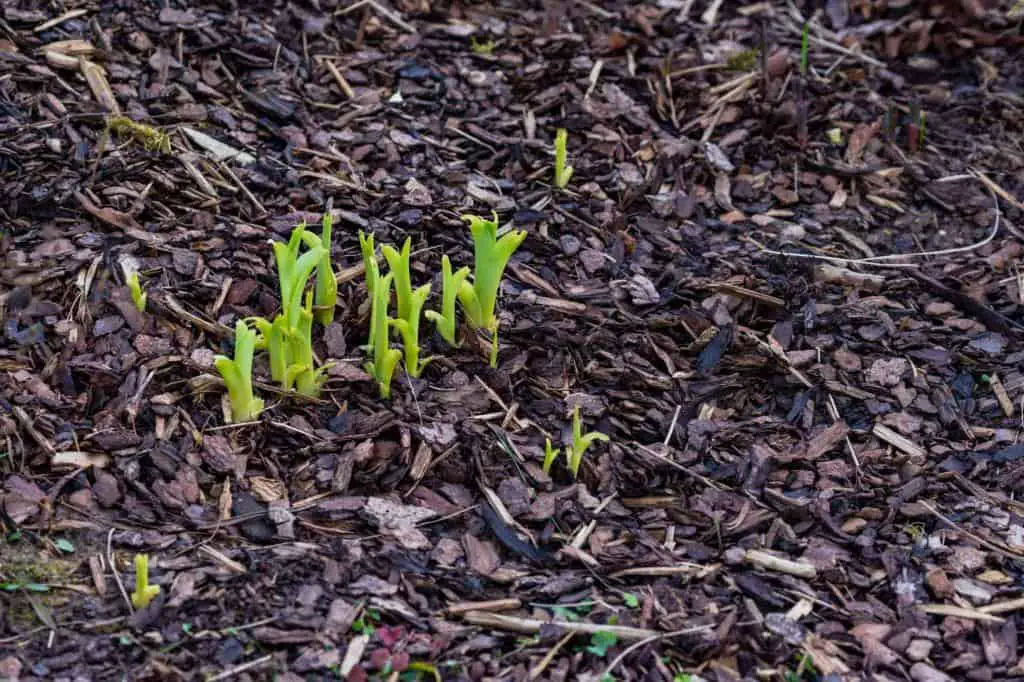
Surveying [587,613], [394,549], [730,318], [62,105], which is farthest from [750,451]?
[62,105]

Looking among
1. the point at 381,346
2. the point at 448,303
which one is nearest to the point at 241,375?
the point at 381,346

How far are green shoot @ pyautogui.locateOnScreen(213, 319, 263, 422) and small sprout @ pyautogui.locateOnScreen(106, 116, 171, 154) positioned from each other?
90 cm

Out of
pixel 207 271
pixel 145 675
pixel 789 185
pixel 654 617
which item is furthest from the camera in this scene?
pixel 789 185

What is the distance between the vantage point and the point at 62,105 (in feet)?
10.7

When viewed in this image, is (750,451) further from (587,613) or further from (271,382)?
(271,382)

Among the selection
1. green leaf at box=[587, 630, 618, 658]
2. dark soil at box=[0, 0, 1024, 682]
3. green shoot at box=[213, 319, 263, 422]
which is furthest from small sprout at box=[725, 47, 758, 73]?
green leaf at box=[587, 630, 618, 658]

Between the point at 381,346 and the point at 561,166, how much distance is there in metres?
1.00

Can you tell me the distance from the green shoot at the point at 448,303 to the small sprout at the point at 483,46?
1.29 m

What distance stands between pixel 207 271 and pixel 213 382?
0.40 metres

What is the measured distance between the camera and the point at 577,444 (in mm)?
2633

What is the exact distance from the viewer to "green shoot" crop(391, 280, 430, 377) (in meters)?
2.65

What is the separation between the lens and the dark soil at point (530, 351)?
7.70 feet

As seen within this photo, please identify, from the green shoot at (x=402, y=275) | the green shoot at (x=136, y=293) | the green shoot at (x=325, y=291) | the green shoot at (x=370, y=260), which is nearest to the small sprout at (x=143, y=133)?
the green shoot at (x=136, y=293)

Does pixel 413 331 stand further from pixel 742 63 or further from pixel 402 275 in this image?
pixel 742 63
